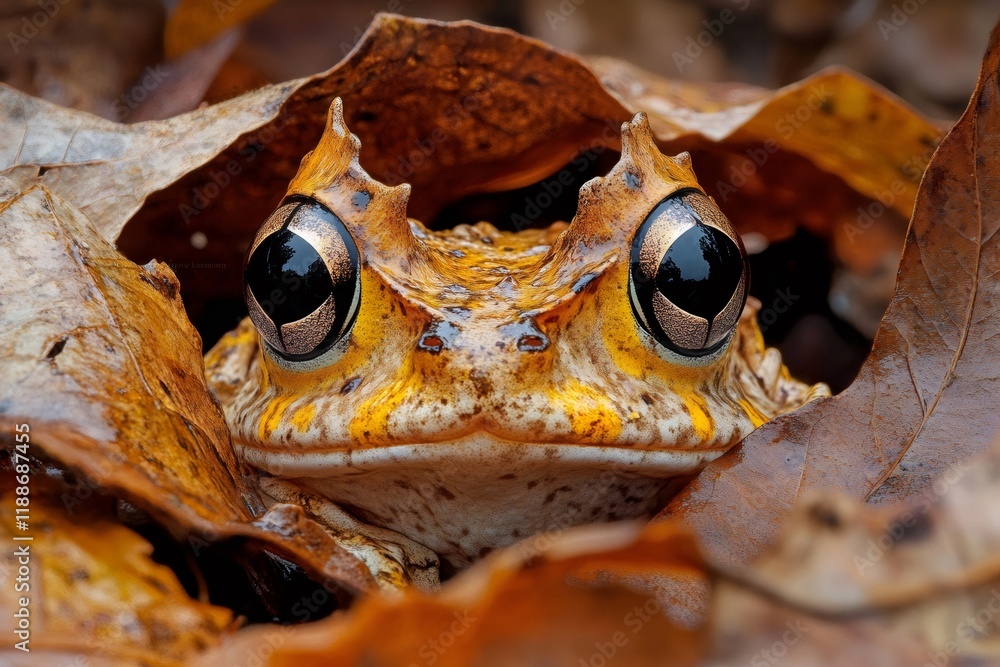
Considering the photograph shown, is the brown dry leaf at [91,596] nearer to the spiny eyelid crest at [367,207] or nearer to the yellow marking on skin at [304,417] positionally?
the yellow marking on skin at [304,417]

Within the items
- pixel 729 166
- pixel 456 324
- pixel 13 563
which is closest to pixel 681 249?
pixel 456 324

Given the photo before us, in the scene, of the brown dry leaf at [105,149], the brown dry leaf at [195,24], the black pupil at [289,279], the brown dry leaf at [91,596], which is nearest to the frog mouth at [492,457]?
the black pupil at [289,279]

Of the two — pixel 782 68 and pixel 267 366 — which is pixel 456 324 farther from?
pixel 782 68

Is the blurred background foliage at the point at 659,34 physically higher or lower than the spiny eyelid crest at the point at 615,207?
higher

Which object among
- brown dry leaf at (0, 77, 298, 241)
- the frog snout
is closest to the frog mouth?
the frog snout

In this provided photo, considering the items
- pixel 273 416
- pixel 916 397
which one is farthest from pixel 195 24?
pixel 916 397
